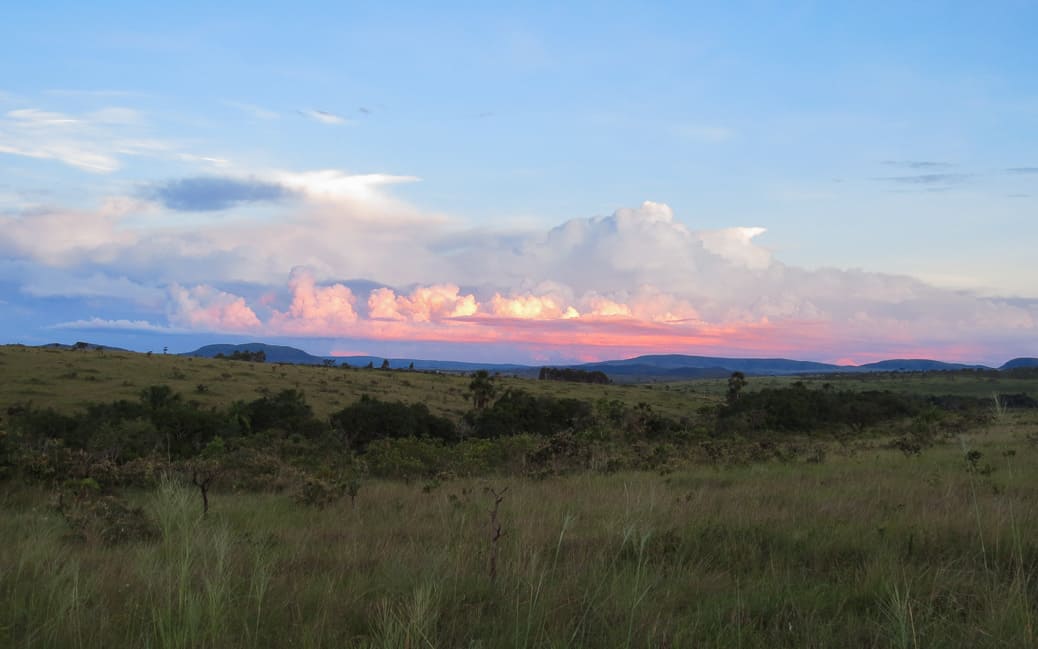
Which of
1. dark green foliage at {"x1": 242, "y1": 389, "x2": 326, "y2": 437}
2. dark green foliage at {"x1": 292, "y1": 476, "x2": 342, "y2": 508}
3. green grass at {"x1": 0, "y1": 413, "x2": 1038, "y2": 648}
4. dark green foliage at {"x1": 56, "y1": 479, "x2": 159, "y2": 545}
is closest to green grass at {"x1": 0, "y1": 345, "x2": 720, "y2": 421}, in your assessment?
dark green foliage at {"x1": 242, "y1": 389, "x2": 326, "y2": 437}

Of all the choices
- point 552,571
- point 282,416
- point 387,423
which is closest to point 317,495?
point 552,571

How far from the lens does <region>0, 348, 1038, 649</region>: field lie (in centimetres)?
383

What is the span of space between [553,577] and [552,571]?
0.05 m

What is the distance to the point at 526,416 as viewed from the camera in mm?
36906

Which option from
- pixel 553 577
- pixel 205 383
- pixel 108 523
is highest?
pixel 553 577

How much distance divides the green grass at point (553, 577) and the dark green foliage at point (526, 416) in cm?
2524

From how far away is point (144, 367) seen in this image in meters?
47.9

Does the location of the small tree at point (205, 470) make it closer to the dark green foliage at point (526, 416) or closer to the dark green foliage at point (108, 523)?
the dark green foliage at point (108, 523)

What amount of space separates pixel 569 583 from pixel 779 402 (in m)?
39.1

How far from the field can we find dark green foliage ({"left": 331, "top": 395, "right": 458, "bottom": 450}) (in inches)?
826

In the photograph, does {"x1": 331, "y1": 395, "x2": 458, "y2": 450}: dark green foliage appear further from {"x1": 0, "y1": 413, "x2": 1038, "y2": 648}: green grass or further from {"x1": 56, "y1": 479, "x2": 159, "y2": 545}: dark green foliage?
{"x1": 56, "y1": 479, "x2": 159, "y2": 545}: dark green foliage

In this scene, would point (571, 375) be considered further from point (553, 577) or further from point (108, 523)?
point (553, 577)

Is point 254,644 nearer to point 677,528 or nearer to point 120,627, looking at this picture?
point 120,627

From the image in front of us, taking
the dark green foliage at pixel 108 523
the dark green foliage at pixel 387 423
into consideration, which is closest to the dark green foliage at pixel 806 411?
the dark green foliage at pixel 387 423
